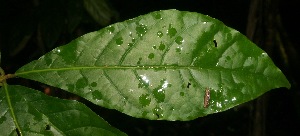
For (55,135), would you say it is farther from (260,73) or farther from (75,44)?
(260,73)

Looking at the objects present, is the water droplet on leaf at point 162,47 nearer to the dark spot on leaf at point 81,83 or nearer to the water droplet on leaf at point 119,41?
the water droplet on leaf at point 119,41

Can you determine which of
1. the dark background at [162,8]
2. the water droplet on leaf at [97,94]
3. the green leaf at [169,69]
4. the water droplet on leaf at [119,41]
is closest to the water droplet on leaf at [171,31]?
the green leaf at [169,69]

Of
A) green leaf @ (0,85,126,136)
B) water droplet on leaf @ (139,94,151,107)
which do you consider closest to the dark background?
green leaf @ (0,85,126,136)

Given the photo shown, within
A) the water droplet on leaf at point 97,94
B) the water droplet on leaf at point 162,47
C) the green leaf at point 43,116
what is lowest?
the green leaf at point 43,116

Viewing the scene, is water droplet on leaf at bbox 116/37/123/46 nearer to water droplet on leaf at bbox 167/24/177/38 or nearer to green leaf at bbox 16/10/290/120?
green leaf at bbox 16/10/290/120

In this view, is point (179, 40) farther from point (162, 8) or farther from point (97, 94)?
point (162, 8)

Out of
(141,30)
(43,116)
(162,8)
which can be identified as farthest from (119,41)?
(162,8)
